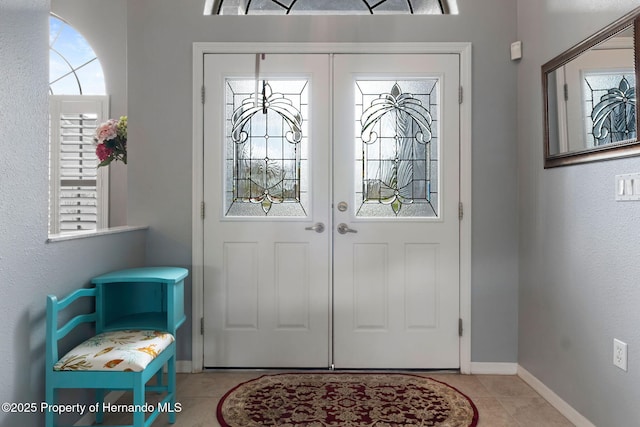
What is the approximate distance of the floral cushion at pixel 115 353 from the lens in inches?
62.1

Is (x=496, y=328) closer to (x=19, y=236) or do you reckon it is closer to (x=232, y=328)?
(x=232, y=328)

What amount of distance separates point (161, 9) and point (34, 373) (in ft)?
7.29

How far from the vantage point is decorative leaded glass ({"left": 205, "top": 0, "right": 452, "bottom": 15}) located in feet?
8.86

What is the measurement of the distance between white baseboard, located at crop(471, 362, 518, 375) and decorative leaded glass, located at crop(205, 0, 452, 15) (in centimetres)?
238

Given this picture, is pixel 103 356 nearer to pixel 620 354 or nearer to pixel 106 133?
pixel 106 133

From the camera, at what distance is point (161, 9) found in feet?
8.46

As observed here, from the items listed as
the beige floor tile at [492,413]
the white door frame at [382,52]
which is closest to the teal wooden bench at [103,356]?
the white door frame at [382,52]

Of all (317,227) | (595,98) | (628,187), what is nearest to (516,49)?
(595,98)

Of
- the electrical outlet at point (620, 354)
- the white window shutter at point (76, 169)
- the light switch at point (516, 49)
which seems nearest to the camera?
the electrical outlet at point (620, 354)

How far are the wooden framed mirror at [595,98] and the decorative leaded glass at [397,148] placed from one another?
674mm

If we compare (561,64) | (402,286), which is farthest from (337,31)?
(402,286)

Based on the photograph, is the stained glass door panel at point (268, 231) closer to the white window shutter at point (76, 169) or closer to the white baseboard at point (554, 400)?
the white baseboard at point (554, 400)

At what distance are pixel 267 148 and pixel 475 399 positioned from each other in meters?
1.97

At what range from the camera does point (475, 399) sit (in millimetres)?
2229
